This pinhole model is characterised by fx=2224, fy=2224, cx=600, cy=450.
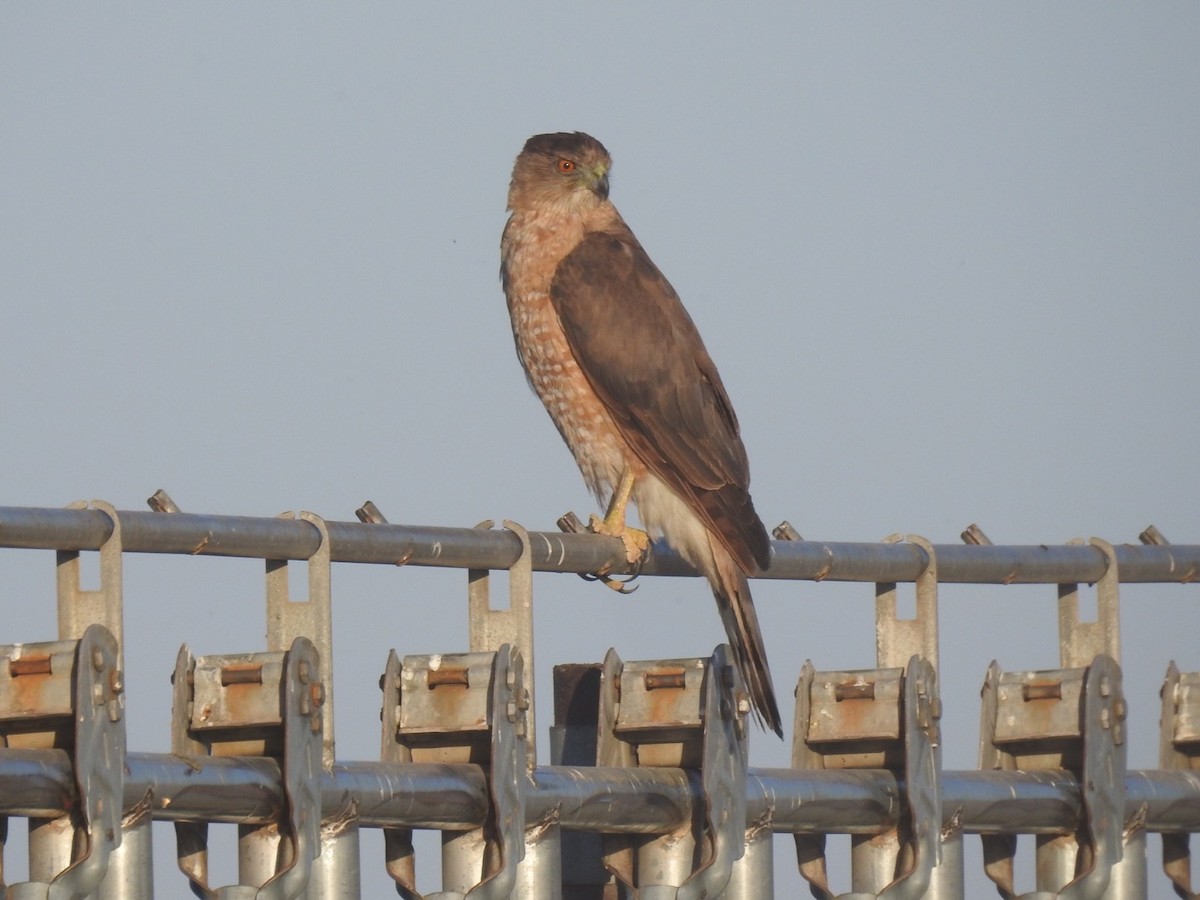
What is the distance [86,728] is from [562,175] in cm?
557

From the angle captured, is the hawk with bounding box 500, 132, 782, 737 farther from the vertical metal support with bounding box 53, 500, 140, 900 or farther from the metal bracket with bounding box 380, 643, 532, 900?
the vertical metal support with bounding box 53, 500, 140, 900

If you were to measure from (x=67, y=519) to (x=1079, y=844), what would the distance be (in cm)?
268

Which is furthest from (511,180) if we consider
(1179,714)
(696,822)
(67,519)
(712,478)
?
(67,519)

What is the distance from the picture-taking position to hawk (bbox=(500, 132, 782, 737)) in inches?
284

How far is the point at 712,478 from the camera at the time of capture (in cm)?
716

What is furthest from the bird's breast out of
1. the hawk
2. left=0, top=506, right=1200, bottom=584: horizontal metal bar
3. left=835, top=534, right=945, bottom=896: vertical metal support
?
left=835, top=534, right=945, bottom=896: vertical metal support

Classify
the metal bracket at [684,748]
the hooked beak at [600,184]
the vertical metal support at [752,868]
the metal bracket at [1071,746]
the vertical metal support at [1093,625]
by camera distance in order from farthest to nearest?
the hooked beak at [600,184], the vertical metal support at [1093,625], the metal bracket at [1071,746], the vertical metal support at [752,868], the metal bracket at [684,748]

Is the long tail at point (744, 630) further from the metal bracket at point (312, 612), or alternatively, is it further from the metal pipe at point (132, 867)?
the metal pipe at point (132, 867)

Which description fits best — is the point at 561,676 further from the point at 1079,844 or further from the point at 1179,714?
the point at 1179,714

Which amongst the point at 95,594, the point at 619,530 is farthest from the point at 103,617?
the point at 619,530

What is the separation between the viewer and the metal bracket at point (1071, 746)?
4.94m

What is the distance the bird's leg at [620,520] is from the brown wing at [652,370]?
123 millimetres

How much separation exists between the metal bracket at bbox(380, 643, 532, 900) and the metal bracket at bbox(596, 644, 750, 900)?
0.40 meters

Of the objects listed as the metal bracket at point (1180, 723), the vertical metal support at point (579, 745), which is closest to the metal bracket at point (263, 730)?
the vertical metal support at point (579, 745)
